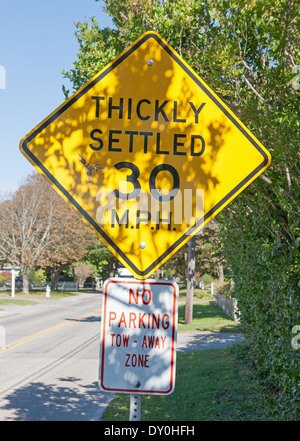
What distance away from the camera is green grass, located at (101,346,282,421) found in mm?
7445

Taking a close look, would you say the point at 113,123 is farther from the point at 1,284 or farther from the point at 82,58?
the point at 1,284

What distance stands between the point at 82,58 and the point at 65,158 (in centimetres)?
540

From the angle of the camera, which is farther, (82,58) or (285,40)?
(82,58)

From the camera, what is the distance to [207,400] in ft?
27.5

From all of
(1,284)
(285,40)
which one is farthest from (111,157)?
(1,284)

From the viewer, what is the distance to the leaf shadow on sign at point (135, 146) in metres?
2.44

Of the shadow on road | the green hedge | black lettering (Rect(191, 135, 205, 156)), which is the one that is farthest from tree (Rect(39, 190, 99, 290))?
black lettering (Rect(191, 135, 205, 156))

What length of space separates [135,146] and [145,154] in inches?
2.7

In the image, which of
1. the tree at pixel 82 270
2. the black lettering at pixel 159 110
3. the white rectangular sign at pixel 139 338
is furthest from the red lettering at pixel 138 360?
the tree at pixel 82 270

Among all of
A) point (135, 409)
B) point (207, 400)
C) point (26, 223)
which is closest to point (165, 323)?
point (135, 409)

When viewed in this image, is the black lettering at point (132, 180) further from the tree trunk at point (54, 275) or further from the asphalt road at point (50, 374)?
the tree trunk at point (54, 275)

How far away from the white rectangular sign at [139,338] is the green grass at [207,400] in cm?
514

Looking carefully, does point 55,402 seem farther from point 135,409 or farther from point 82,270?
point 82,270

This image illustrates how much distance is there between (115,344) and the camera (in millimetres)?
2301
